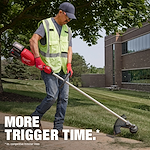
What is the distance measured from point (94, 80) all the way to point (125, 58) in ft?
32.6

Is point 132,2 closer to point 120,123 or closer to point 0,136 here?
point 120,123

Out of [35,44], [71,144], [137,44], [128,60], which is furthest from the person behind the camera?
[128,60]

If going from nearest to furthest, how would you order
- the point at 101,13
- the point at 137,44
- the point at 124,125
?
the point at 124,125 < the point at 101,13 < the point at 137,44

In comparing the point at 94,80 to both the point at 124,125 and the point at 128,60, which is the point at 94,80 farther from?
the point at 124,125

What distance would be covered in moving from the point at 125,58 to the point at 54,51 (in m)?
30.6

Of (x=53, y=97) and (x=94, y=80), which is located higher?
(x=53, y=97)

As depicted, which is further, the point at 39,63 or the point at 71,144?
the point at 39,63

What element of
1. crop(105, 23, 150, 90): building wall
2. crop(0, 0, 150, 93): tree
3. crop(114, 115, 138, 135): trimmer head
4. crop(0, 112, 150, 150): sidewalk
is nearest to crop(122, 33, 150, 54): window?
crop(105, 23, 150, 90): building wall

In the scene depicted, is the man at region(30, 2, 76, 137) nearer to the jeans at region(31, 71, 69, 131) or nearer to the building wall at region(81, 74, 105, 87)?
the jeans at region(31, 71, 69, 131)

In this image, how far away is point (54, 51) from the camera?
4164 mm

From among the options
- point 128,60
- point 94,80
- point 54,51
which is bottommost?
point 94,80

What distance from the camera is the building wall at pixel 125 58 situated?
28125 millimetres

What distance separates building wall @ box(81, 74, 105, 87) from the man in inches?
1458

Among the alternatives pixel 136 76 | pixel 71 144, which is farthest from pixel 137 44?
pixel 71 144
